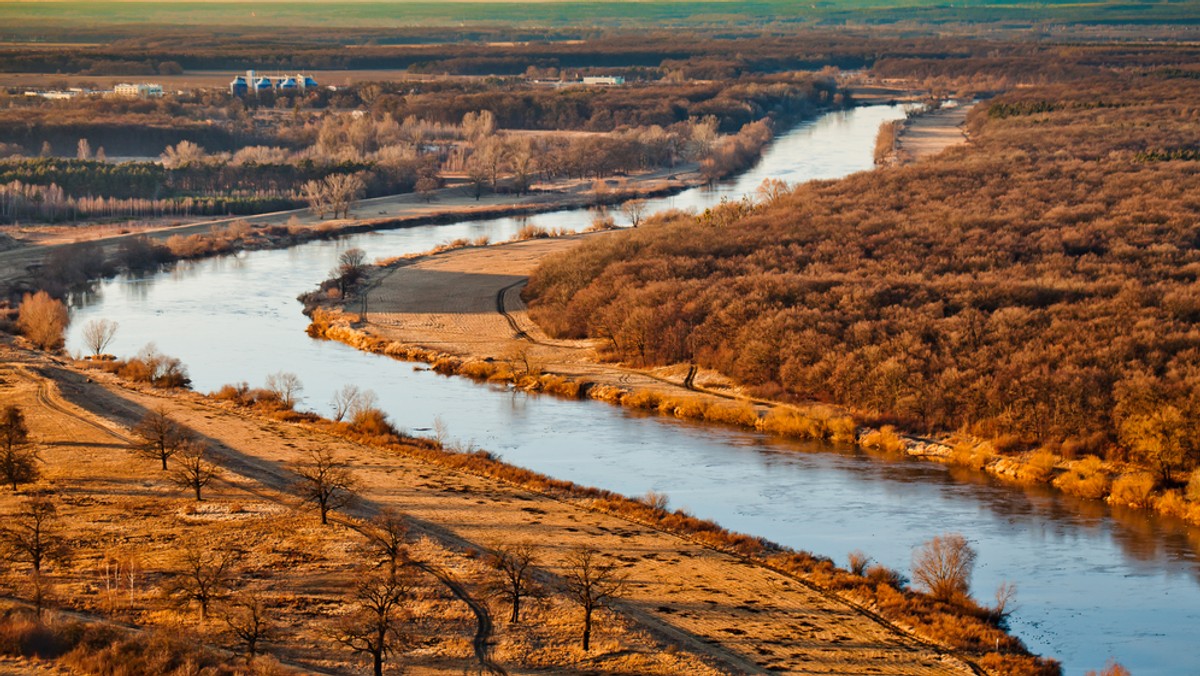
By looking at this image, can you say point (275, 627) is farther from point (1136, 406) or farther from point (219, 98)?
point (219, 98)

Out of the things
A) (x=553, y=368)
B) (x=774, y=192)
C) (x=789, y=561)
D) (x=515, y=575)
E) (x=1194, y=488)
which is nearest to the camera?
(x=515, y=575)

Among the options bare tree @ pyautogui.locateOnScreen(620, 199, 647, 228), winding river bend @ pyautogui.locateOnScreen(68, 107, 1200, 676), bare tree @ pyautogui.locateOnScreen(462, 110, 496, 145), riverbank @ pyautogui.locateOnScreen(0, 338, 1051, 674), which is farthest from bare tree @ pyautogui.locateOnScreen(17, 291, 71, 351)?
bare tree @ pyautogui.locateOnScreen(462, 110, 496, 145)

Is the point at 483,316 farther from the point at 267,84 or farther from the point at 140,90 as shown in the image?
the point at 267,84

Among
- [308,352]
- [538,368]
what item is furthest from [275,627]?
[308,352]

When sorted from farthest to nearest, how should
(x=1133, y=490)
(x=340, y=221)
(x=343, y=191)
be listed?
(x=343, y=191) → (x=340, y=221) → (x=1133, y=490)

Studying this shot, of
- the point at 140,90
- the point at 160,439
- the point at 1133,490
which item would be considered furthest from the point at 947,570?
the point at 140,90

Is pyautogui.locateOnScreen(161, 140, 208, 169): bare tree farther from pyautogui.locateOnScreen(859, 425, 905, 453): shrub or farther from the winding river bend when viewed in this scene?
pyautogui.locateOnScreen(859, 425, 905, 453): shrub

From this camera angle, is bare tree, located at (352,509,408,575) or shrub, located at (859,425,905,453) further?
shrub, located at (859,425,905,453)
